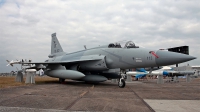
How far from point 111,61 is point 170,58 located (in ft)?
13.1

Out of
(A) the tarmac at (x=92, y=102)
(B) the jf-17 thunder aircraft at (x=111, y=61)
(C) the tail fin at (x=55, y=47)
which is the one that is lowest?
(A) the tarmac at (x=92, y=102)

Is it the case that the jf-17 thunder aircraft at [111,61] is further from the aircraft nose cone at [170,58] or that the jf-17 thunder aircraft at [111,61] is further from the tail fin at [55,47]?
the tail fin at [55,47]

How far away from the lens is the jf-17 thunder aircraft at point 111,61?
10289mm

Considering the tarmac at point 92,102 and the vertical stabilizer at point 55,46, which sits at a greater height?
the vertical stabilizer at point 55,46

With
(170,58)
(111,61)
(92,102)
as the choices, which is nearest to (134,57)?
(111,61)

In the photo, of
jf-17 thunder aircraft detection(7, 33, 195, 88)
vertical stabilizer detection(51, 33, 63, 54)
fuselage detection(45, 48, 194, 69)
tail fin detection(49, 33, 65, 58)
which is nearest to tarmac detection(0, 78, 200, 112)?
fuselage detection(45, 48, 194, 69)

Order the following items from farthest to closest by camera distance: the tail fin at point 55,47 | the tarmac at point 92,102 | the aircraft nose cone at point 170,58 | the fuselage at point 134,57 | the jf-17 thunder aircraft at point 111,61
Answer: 1. the tail fin at point 55,47
2. the jf-17 thunder aircraft at point 111,61
3. the fuselage at point 134,57
4. the aircraft nose cone at point 170,58
5. the tarmac at point 92,102

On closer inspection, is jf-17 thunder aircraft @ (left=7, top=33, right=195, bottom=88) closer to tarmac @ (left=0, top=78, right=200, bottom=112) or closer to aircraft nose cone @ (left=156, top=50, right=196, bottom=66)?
aircraft nose cone @ (left=156, top=50, right=196, bottom=66)

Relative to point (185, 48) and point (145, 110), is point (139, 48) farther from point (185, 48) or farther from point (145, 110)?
point (185, 48)

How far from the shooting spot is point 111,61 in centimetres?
1238

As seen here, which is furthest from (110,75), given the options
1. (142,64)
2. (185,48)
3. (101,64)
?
(185,48)

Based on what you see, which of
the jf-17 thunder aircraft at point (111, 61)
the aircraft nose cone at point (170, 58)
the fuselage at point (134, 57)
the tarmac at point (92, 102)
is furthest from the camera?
the jf-17 thunder aircraft at point (111, 61)

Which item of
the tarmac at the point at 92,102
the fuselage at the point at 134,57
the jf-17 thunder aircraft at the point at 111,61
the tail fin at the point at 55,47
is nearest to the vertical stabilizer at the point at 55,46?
the tail fin at the point at 55,47

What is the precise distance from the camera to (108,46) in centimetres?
1329
